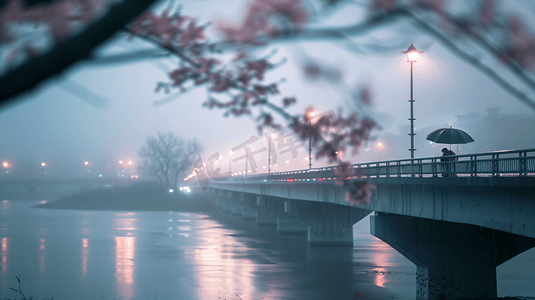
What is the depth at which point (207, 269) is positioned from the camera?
34.5m

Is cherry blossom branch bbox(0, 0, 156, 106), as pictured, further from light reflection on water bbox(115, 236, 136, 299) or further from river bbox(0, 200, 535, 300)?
light reflection on water bbox(115, 236, 136, 299)

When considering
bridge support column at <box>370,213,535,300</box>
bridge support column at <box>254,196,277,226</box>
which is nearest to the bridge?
bridge support column at <box>370,213,535,300</box>

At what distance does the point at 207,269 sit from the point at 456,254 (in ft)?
54.4

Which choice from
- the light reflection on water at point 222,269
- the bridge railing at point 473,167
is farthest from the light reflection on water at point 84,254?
the bridge railing at point 473,167

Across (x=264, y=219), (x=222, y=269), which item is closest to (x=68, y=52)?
(x=222, y=269)

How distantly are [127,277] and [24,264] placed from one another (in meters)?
9.41

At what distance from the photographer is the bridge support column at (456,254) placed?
2258 centimetres

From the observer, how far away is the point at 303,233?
212 ft

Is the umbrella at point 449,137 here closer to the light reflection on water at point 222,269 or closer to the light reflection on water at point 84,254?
the light reflection on water at point 222,269

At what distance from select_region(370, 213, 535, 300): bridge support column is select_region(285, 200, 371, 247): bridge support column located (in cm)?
2580

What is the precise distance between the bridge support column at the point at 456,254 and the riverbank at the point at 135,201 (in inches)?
3919

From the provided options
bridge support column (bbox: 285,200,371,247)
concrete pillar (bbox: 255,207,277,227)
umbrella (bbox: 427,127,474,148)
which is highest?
umbrella (bbox: 427,127,474,148)

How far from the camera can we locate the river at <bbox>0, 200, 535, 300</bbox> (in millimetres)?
27156

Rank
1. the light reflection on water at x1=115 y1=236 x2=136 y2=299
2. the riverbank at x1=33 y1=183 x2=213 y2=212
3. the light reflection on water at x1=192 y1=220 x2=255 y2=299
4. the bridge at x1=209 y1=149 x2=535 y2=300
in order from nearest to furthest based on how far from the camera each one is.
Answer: the bridge at x1=209 y1=149 x2=535 y2=300, the light reflection on water at x1=115 y1=236 x2=136 y2=299, the light reflection on water at x1=192 y1=220 x2=255 y2=299, the riverbank at x1=33 y1=183 x2=213 y2=212
